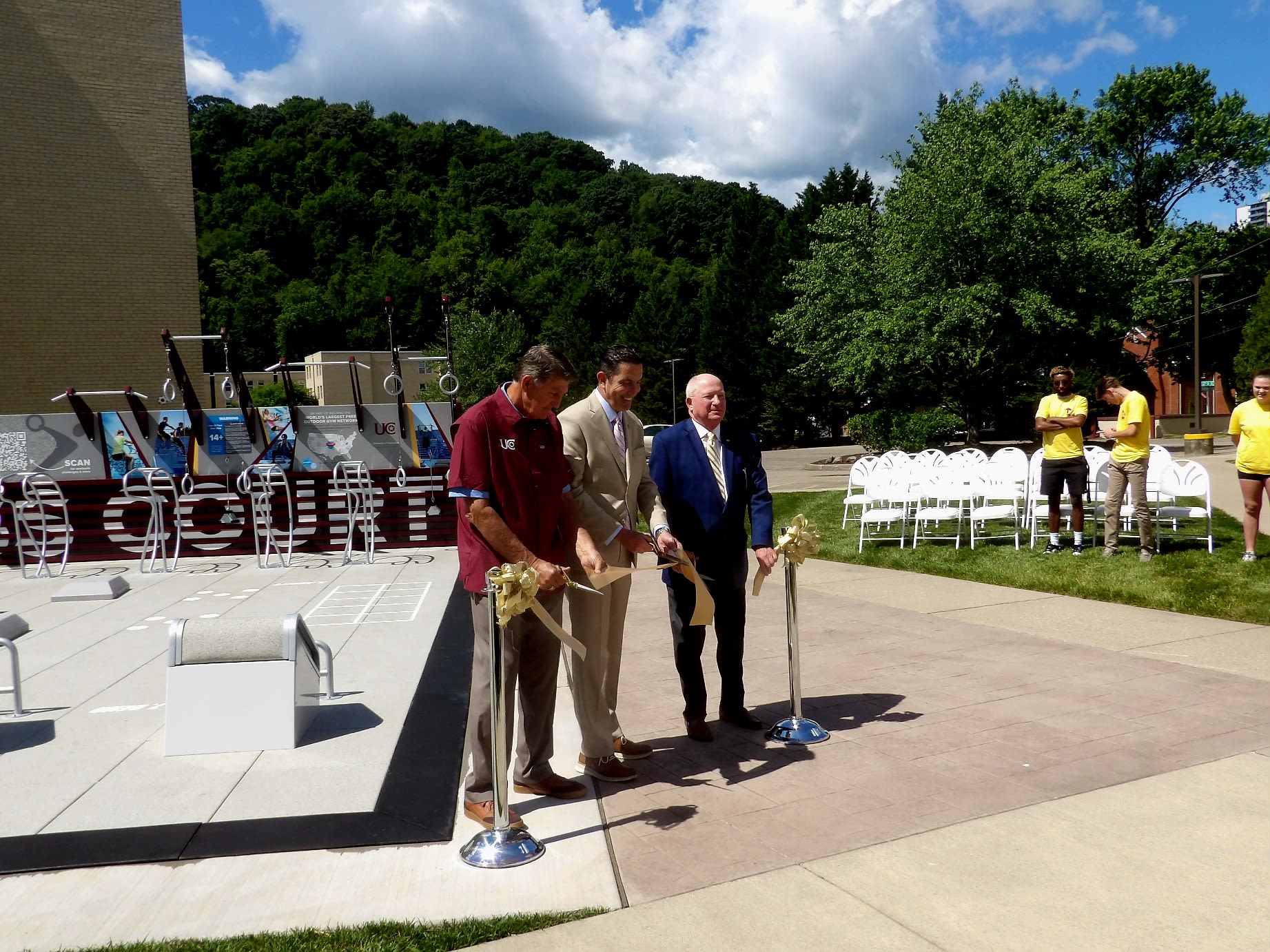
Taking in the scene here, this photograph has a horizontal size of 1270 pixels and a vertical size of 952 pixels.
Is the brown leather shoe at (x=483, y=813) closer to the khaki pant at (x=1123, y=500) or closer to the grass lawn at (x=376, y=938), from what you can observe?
the grass lawn at (x=376, y=938)

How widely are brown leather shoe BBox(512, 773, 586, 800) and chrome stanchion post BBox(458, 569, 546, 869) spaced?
49 cm

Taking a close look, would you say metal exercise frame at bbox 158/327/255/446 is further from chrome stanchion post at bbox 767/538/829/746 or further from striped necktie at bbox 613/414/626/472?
chrome stanchion post at bbox 767/538/829/746

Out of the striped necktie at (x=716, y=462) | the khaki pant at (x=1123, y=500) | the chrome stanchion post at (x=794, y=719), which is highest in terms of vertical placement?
the striped necktie at (x=716, y=462)

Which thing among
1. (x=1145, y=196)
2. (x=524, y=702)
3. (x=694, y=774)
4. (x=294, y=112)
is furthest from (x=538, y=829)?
(x=294, y=112)

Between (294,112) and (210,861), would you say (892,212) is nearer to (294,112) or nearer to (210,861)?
(210,861)

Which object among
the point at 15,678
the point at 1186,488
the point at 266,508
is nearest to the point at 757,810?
the point at 15,678

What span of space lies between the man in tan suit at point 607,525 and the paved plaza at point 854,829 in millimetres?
302

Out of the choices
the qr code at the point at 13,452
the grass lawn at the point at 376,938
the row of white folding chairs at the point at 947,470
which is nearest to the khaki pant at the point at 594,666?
the grass lawn at the point at 376,938

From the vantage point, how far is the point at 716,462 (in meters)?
5.42

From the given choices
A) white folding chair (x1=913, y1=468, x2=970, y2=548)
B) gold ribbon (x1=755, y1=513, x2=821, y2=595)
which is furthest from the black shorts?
gold ribbon (x1=755, y1=513, x2=821, y2=595)

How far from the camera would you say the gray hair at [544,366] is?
422 cm

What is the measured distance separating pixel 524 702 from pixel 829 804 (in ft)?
4.53

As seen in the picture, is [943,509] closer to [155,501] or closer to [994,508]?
[994,508]

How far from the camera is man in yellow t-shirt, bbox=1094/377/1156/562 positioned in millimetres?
10312
